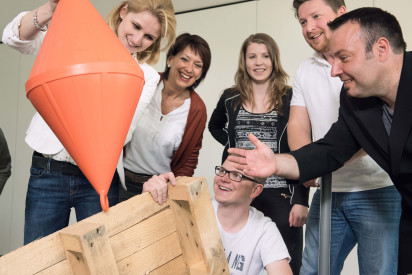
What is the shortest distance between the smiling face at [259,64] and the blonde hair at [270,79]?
19 mm

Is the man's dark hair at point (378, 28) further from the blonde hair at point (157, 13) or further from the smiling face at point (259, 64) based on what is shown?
the smiling face at point (259, 64)

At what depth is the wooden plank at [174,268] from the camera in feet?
3.22

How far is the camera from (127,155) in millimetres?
1893

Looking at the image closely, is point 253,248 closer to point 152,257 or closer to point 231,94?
point 152,257

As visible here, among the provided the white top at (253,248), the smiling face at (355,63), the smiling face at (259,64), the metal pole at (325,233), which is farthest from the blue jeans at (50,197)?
the smiling face at (259,64)

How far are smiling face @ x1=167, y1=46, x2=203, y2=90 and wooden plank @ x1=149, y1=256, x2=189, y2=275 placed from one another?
3.43ft

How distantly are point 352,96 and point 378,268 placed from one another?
0.59 meters

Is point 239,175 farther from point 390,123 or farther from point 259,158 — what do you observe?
point 390,123

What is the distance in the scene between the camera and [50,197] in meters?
1.37

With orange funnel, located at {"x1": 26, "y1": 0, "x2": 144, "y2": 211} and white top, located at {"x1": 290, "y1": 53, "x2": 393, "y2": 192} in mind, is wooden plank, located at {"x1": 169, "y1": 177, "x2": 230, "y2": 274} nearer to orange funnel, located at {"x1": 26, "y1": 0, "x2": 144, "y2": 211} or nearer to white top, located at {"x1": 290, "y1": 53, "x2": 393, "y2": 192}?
orange funnel, located at {"x1": 26, "y1": 0, "x2": 144, "y2": 211}

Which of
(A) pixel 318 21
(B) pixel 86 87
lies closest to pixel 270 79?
(A) pixel 318 21

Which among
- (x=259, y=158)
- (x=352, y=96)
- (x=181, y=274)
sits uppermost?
(x=352, y=96)

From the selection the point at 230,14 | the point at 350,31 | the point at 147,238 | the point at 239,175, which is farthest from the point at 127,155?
the point at 230,14

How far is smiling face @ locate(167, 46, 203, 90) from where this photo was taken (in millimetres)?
1932
